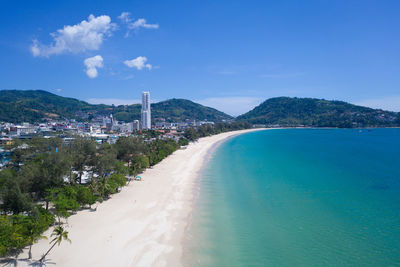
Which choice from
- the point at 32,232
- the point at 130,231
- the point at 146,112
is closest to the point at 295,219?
the point at 130,231

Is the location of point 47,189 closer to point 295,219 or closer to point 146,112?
point 295,219

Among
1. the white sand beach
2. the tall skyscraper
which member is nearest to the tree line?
the white sand beach

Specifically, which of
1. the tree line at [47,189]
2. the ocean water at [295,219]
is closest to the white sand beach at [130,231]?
the tree line at [47,189]

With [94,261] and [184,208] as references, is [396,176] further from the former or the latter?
[94,261]

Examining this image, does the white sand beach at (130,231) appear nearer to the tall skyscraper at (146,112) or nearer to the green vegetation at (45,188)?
the green vegetation at (45,188)

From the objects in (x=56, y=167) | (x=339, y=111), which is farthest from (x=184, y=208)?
(x=339, y=111)

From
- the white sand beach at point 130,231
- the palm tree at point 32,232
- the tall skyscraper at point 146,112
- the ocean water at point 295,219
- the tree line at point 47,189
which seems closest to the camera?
the palm tree at point 32,232
